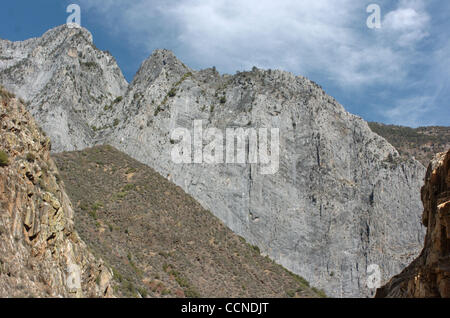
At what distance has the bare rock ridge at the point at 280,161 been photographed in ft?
201

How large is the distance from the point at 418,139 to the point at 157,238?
64222 mm

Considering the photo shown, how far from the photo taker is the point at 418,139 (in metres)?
98.6

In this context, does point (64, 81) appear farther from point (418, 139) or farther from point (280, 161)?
point (418, 139)

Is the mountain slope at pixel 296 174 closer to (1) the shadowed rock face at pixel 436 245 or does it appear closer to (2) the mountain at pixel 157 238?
(2) the mountain at pixel 157 238

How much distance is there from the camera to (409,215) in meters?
66.3

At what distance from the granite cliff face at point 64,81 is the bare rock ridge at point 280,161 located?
0.22m

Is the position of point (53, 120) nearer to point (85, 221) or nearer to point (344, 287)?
point (85, 221)
